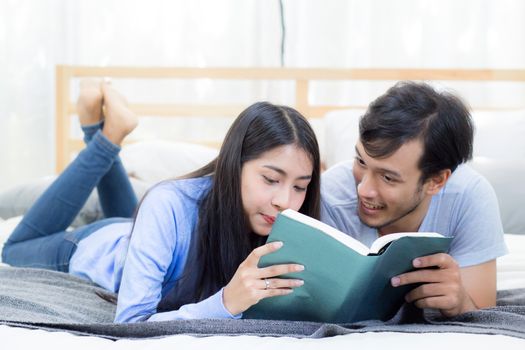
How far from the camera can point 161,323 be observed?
1058mm

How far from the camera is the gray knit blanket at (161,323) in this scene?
1.06 m

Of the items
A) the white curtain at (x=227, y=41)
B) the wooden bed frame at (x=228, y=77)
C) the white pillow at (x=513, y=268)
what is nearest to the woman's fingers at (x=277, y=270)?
the white pillow at (x=513, y=268)

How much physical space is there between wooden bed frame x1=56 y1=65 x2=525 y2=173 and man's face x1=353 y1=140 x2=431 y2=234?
1450 millimetres

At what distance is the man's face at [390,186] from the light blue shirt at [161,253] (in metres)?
0.29

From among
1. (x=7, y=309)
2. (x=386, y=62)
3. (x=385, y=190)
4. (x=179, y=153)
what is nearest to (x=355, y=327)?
(x=385, y=190)

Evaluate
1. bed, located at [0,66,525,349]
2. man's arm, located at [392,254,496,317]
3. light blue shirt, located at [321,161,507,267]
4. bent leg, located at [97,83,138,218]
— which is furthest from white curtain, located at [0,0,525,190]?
man's arm, located at [392,254,496,317]

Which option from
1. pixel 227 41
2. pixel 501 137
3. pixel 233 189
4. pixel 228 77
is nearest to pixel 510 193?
pixel 501 137

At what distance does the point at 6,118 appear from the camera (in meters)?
3.12

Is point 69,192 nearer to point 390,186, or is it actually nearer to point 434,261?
point 390,186

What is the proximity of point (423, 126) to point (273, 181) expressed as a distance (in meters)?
0.29

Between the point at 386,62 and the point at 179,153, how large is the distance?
1.02 m

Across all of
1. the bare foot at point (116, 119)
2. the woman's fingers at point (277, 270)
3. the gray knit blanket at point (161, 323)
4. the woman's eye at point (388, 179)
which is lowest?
the gray knit blanket at point (161, 323)

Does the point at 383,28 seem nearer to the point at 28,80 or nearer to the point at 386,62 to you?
the point at 386,62

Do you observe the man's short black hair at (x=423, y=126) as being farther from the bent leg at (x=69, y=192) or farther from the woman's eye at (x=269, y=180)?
the bent leg at (x=69, y=192)
